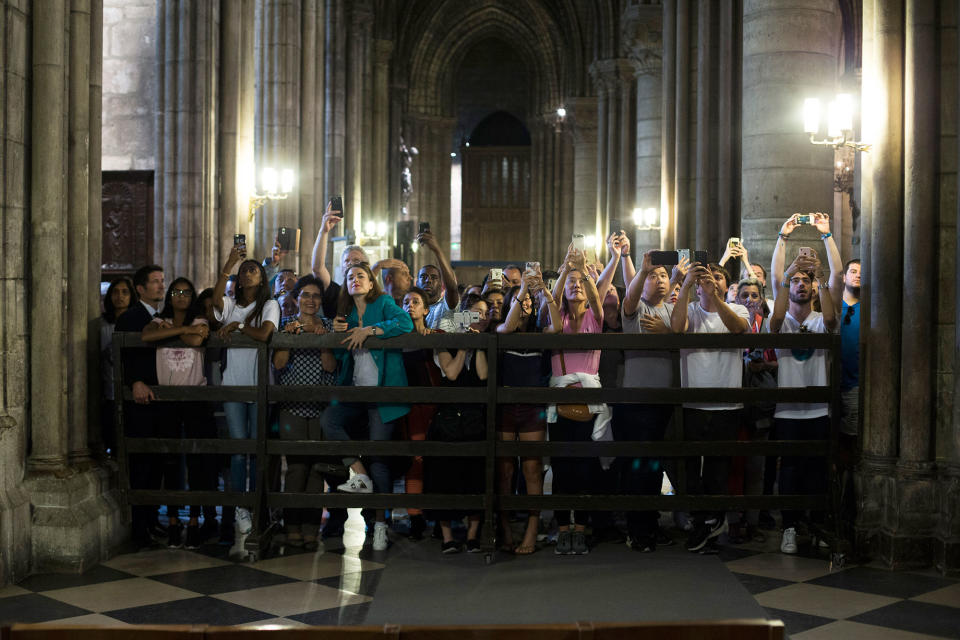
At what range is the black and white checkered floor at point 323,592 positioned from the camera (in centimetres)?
570

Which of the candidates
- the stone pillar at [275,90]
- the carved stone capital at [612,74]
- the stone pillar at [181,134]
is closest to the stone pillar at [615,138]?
the carved stone capital at [612,74]

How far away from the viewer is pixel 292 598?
6.12 meters

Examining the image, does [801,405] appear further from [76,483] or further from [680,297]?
[76,483]

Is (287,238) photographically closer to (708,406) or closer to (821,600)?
(708,406)

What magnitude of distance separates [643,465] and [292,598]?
7.91ft

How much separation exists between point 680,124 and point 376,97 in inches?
733

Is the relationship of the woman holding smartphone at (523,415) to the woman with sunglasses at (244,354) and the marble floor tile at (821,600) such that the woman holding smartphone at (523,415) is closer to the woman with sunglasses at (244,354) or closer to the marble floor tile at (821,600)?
the woman with sunglasses at (244,354)

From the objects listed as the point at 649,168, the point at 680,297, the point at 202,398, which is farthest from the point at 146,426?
the point at 649,168

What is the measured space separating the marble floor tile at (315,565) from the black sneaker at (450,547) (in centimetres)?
48

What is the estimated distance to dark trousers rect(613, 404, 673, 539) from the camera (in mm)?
7336

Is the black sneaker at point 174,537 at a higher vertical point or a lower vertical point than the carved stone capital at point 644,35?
lower

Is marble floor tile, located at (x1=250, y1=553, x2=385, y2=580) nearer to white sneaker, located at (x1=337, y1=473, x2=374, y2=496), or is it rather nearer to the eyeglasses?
white sneaker, located at (x1=337, y1=473, x2=374, y2=496)

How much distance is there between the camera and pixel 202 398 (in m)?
7.18

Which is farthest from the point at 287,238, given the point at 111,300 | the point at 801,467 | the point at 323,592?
the point at 801,467
